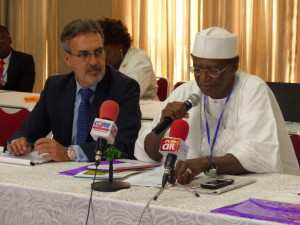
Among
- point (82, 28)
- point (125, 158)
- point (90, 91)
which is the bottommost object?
point (125, 158)

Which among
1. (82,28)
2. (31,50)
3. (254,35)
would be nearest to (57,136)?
(82,28)

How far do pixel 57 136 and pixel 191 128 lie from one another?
0.82 metres

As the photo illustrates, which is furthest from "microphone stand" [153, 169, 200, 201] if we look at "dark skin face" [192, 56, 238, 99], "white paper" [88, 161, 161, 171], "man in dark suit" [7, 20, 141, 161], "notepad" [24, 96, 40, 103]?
"notepad" [24, 96, 40, 103]

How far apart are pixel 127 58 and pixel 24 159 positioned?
11.1ft

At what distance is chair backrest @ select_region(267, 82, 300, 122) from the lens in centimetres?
429

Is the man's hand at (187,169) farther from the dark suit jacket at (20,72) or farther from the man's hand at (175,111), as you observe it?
the dark suit jacket at (20,72)

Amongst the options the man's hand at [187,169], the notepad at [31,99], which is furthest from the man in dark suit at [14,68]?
the man's hand at [187,169]

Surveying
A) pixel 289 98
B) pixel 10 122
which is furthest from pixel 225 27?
pixel 10 122

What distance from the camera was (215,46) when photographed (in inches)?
113

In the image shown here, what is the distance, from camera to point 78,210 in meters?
2.17

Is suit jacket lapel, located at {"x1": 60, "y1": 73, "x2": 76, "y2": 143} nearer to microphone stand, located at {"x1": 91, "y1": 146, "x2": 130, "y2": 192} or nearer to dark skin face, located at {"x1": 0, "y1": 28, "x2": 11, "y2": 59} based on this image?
microphone stand, located at {"x1": 91, "y1": 146, "x2": 130, "y2": 192}

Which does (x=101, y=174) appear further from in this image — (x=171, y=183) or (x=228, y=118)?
(x=228, y=118)

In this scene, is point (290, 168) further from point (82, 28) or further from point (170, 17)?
point (170, 17)

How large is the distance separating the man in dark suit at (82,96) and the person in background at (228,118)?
0.29 m
